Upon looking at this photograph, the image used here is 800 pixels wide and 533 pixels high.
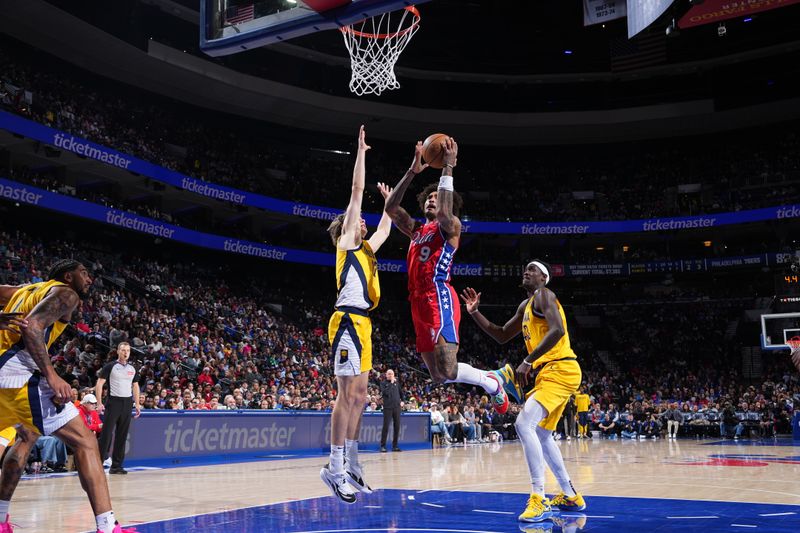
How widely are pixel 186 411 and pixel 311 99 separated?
22.3 meters

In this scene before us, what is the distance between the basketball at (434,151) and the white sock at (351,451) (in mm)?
2558

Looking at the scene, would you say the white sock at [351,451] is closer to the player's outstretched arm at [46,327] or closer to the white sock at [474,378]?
the white sock at [474,378]

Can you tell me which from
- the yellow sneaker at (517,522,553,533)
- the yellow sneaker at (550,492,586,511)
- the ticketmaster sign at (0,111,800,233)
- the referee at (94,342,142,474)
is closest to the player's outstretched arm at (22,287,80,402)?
the yellow sneaker at (517,522,553,533)

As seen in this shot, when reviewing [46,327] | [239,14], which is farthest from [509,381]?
[239,14]

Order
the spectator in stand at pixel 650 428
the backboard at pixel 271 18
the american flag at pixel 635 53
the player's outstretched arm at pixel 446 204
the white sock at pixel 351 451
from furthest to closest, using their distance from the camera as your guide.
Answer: the american flag at pixel 635 53 < the spectator in stand at pixel 650 428 < the backboard at pixel 271 18 < the white sock at pixel 351 451 < the player's outstretched arm at pixel 446 204

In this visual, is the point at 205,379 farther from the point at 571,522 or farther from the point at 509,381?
the point at 571,522

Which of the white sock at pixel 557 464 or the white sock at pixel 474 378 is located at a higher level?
the white sock at pixel 474 378

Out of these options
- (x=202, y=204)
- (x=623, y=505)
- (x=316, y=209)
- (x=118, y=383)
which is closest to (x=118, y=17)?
(x=202, y=204)

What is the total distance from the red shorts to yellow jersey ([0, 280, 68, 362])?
2594mm

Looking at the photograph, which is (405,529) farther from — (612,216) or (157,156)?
(612,216)

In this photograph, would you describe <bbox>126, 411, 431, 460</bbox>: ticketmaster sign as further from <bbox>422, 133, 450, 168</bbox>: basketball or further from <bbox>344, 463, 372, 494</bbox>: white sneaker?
<bbox>422, 133, 450, 168</bbox>: basketball

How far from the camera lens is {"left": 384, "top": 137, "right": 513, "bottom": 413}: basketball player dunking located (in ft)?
19.3

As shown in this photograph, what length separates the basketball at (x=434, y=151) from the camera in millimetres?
6125

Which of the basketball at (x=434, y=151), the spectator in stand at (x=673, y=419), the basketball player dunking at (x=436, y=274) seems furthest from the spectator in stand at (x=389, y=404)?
the spectator in stand at (x=673, y=419)
